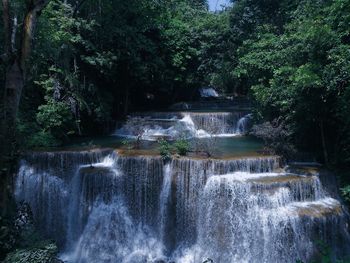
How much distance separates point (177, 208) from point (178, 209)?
0.04 metres

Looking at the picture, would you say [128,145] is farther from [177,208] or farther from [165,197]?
[177,208]

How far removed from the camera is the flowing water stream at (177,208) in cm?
1010

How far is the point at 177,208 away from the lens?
11.3m

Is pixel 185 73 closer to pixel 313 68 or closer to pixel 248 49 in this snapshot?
pixel 248 49

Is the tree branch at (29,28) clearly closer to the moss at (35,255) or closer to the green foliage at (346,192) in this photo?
the moss at (35,255)

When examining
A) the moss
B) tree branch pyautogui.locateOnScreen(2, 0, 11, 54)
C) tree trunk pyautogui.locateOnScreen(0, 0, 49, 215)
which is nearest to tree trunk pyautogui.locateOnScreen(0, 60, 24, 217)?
tree trunk pyautogui.locateOnScreen(0, 0, 49, 215)

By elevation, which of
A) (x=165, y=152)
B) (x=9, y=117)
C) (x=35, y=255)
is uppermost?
(x=9, y=117)

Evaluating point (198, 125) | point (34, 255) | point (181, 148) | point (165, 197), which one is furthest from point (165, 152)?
point (34, 255)

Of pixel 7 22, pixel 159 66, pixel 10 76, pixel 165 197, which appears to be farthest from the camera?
pixel 159 66

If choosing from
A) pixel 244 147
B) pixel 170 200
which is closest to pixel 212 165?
pixel 170 200

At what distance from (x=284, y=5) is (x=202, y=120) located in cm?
569

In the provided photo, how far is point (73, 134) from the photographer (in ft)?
52.5

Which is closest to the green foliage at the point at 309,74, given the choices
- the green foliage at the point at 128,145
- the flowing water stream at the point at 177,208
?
the flowing water stream at the point at 177,208

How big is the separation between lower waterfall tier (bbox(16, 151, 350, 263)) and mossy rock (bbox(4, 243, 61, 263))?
4.71 meters
